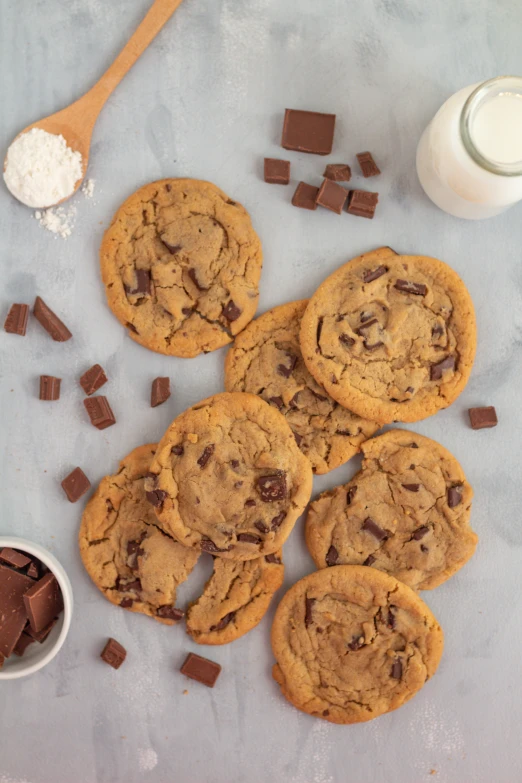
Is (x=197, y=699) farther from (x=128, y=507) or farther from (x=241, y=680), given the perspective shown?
(x=128, y=507)

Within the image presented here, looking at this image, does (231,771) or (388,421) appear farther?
(231,771)

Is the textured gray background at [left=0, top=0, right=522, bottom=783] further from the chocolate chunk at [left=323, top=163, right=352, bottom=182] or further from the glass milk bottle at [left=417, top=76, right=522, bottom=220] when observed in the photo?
the glass milk bottle at [left=417, top=76, right=522, bottom=220]

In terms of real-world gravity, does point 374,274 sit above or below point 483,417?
above

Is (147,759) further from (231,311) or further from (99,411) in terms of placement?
(231,311)

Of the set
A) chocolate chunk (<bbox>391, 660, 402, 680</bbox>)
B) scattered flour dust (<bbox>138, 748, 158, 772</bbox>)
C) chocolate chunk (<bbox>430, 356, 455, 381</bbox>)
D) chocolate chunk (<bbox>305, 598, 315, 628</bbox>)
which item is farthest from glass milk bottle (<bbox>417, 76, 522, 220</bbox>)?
scattered flour dust (<bbox>138, 748, 158, 772</bbox>)

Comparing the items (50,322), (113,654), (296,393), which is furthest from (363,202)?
(113,654)

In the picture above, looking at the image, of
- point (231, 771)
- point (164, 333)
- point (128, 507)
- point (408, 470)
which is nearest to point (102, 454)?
point (128, 507)
